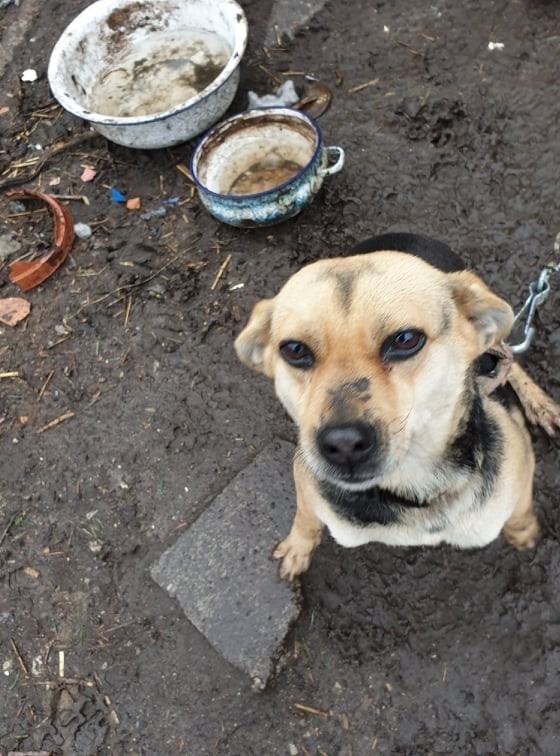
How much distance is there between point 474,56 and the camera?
15.7 feet

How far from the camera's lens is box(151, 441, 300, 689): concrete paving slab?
3.20 m

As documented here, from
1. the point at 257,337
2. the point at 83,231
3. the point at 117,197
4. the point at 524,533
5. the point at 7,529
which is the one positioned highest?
the point at 257,337

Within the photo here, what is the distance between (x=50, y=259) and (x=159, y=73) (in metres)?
1.86

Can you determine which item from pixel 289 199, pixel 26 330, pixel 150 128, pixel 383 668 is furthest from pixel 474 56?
pixel 383 668

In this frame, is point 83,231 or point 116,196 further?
point 116,196

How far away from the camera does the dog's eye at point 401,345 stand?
2127 mm

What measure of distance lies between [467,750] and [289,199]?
3.12 m

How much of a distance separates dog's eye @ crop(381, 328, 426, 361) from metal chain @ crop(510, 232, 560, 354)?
1.10 meters

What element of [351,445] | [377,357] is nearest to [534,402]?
[377,357]

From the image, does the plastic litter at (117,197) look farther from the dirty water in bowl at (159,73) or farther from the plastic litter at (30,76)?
the plastic litter at (30,76)

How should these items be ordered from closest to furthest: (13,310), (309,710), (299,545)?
1. (309,710)
2. (299,545)
3. (13,310)

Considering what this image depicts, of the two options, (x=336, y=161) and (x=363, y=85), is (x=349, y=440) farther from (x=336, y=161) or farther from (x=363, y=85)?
(x=363, y=85)

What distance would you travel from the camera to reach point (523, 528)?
311 centimetres

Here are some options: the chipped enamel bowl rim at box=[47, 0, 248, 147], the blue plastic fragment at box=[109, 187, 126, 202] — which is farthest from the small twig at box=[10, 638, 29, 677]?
the chipped enamel bowl rim at box=[47, 0, 248, 147]
